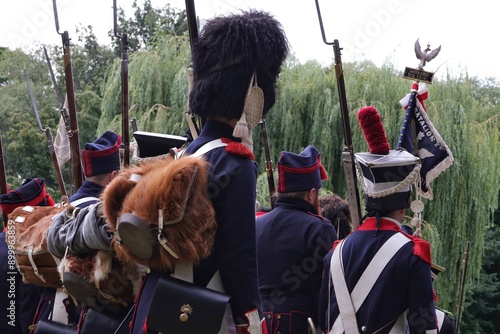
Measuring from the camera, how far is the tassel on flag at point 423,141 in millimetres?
4789

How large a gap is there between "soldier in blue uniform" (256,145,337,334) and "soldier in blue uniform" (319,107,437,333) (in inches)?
24.1

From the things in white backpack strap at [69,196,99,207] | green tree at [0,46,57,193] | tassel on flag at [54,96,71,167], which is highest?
tassel on flag at [54,96,71,167]

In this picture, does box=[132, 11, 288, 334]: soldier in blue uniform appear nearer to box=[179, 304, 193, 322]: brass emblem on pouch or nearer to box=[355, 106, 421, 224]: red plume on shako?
box=[179, 304, 193, 322]: brass emblem on pouch

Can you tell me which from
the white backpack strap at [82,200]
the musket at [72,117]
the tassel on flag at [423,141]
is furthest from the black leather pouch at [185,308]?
the musket at [72,117]

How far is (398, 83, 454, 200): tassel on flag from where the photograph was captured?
4789mm

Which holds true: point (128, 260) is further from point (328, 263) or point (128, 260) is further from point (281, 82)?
point (281, 82)

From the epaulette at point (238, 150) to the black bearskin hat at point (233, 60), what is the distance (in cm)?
18

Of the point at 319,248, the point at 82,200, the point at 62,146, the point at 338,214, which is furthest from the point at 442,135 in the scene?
the point at 82,200

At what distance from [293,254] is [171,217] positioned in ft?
7.04

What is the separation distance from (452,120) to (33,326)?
8.24 metres

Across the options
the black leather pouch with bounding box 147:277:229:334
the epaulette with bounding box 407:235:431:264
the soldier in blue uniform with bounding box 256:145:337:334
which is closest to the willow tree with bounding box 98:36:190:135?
the soldier in blue uniform with bounding box 256:145:337:334

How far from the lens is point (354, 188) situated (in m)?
4.75

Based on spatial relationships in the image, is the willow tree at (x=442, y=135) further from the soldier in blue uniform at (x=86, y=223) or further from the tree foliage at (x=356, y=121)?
the soldier in blue uniform at (x=86, y=223)

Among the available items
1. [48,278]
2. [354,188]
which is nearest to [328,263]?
[354,188]
